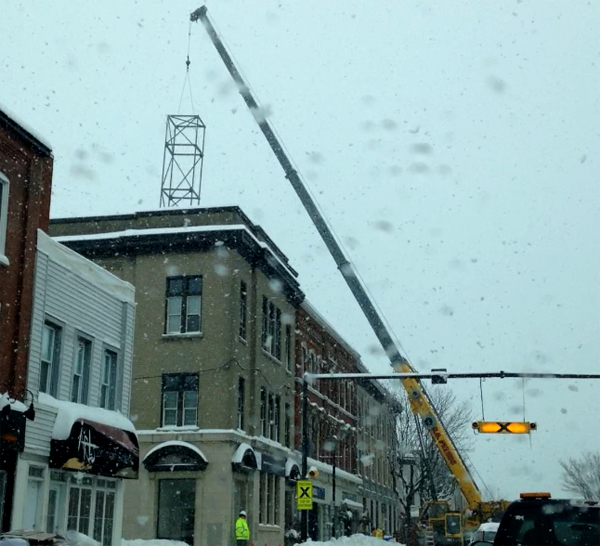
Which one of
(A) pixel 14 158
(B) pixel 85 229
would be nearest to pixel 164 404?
(B) pixel 85 229

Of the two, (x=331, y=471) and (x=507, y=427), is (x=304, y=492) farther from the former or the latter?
(x=331, y=471)

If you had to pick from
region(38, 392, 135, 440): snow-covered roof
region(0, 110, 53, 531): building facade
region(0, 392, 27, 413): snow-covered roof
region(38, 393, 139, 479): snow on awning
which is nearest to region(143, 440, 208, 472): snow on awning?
region(38, 393, 139, 479): snow on awning

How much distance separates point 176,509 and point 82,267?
13.0m

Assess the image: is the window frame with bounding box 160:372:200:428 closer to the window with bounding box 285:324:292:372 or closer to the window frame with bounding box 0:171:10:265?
the window with bounding box 285:324:292:372

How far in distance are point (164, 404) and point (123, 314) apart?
926cm

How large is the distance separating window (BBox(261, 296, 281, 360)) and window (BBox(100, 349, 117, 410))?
13.0 meters

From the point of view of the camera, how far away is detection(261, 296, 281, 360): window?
127 feet

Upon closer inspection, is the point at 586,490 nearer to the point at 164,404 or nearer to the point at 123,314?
the point at 164,404

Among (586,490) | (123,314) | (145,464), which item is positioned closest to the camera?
(123,314)

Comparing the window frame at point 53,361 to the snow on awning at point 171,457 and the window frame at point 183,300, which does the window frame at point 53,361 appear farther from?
the window frame at point 183,300

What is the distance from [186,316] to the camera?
3528 centimetres

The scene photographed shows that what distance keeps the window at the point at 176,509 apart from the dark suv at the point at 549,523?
24994mm

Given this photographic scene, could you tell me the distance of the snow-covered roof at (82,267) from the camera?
2188cm

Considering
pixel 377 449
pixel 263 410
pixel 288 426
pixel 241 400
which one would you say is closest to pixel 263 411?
pixel 263 410
